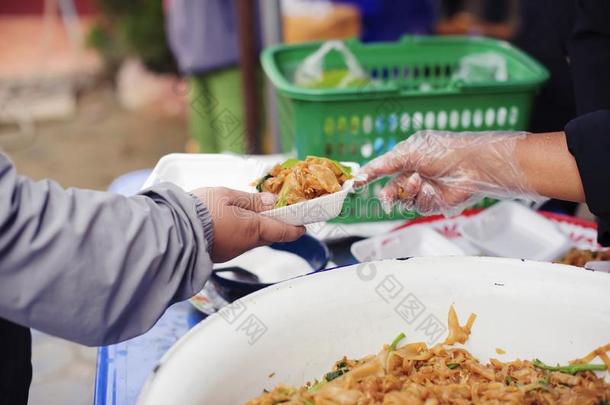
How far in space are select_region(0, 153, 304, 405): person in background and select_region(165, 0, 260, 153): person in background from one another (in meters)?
2.58

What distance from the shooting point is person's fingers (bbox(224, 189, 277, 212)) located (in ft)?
4.54

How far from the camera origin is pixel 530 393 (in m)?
1.23

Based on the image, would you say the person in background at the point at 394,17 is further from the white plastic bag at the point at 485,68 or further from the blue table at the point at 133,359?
the blue table at the point at 133,359

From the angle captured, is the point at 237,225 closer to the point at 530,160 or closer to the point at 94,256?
the point at 94,256

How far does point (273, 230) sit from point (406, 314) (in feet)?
1.18

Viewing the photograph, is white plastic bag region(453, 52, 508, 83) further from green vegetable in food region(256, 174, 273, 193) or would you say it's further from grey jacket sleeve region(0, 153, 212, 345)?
grey jacket sleeve region(0, 153, 212, 345)

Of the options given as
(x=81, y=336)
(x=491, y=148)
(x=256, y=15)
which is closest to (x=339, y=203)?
(x=491, y=148)

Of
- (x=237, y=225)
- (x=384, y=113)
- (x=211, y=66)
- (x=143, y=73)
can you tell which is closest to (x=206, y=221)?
(x=237, y=225)

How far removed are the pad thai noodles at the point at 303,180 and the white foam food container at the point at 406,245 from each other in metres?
0.34

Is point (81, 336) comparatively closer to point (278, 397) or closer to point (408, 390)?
point (278, 397)

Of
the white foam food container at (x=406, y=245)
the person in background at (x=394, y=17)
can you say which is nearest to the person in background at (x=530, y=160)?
the white foam food container at (x=406, y=245)

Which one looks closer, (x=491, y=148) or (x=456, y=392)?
(x=456, y=392)

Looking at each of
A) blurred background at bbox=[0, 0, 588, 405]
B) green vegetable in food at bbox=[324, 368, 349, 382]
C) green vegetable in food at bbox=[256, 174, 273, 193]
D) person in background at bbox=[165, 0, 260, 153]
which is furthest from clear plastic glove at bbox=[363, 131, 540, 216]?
person in background at bbox=[165, 0, 260, 153]

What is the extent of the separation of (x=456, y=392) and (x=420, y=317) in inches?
8.4
